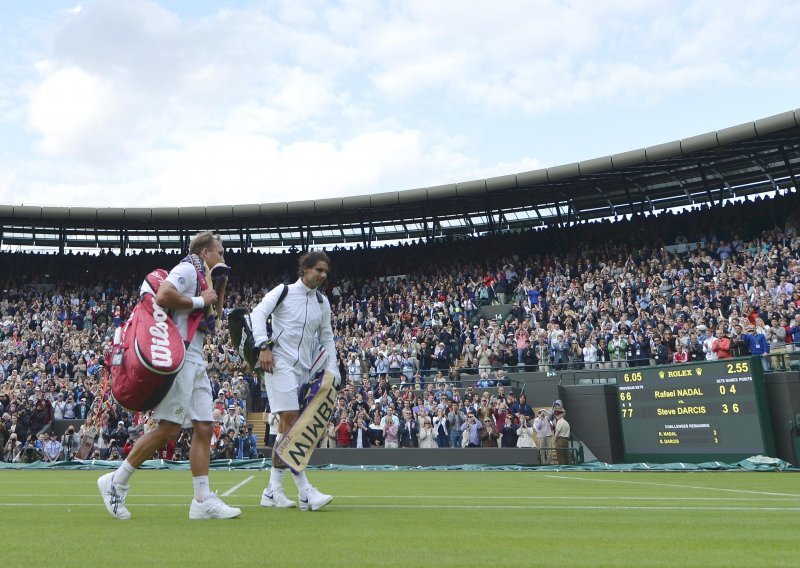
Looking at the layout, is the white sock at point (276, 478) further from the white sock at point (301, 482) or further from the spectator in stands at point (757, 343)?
the spectator in stands at point (757, 343)

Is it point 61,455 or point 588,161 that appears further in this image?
point 588,161

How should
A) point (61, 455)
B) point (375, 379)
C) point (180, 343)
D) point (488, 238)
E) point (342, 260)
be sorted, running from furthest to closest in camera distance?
1. point (342, 260)
2. point (488, 238)
3. point (375, 379)
4. point (61, 455)
5. point (180, 343)

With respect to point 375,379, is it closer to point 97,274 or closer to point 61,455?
point 61,455

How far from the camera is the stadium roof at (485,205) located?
28547mm

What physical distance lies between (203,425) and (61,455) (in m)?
19.7

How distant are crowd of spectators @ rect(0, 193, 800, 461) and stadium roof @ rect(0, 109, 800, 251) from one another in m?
1.32

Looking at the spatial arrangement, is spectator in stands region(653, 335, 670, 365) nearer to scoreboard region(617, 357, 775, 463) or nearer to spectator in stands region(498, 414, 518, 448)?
scoreboard region(617, 357, 775, 463)

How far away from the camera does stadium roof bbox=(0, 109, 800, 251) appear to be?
28547 millimetres

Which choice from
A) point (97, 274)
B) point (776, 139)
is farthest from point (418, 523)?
point (97, 274)

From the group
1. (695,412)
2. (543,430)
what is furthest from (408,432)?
(695,412)

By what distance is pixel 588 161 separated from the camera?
1177 inches

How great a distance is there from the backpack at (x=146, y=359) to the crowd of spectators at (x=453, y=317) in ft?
46.9

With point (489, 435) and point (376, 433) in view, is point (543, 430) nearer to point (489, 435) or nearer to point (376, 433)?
point (489, 435)

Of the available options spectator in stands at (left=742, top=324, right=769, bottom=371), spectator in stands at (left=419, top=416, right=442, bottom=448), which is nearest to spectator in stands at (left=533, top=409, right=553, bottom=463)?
spectator in stands at (left=419, top=416, right=442, bottom=448)
